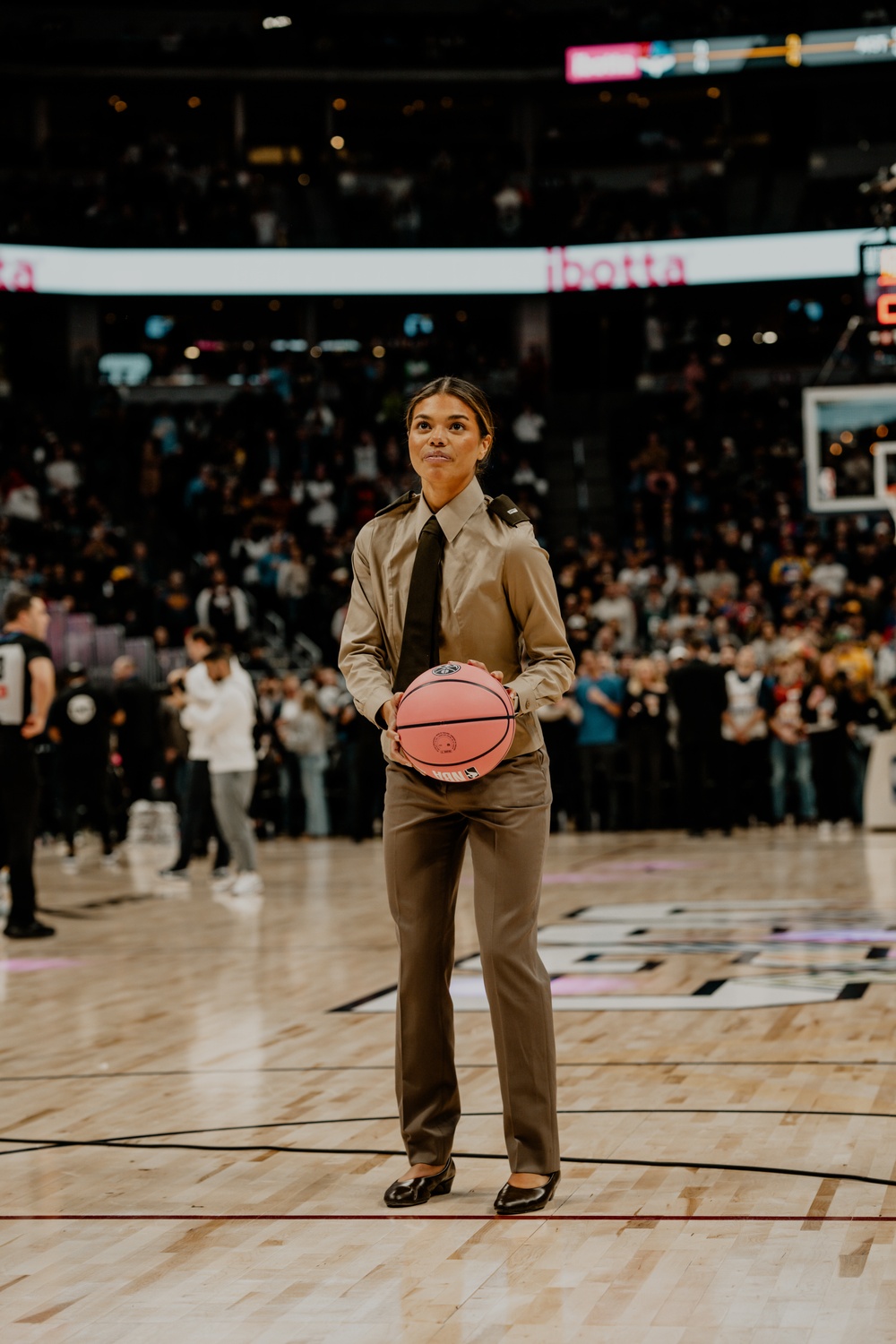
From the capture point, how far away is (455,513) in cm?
433

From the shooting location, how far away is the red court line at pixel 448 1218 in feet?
12.9

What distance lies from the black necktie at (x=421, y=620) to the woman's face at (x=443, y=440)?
196 millimetres

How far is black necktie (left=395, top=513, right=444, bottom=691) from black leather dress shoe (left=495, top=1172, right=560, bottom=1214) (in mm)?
1260

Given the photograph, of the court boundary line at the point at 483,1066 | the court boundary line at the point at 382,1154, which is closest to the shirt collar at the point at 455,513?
the court boundary line at the point at 382,1154

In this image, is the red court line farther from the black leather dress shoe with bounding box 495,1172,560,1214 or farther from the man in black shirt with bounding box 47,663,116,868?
the man in black shirt with bounding box 47,663,116,868

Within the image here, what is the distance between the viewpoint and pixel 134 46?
32125 mm

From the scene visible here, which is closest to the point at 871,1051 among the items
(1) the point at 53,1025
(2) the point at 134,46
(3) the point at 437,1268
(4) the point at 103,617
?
(3) the point at 437,1268

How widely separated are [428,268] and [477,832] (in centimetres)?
2846

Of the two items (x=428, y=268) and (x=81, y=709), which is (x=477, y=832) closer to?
(x=81, y=709)

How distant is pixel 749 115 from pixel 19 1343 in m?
34.5

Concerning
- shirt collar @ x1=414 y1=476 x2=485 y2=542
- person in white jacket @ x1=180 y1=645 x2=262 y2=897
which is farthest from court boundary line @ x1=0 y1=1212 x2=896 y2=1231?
person in white jacket @ x1=180 y1=645 x2=262 y2=897

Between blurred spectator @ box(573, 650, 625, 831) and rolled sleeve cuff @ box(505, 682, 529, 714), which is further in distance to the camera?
blurred spectator @ box(573, 650, 625, 831)

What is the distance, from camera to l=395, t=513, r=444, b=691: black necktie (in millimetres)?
4238

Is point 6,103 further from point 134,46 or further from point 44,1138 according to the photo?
point 44,1138
